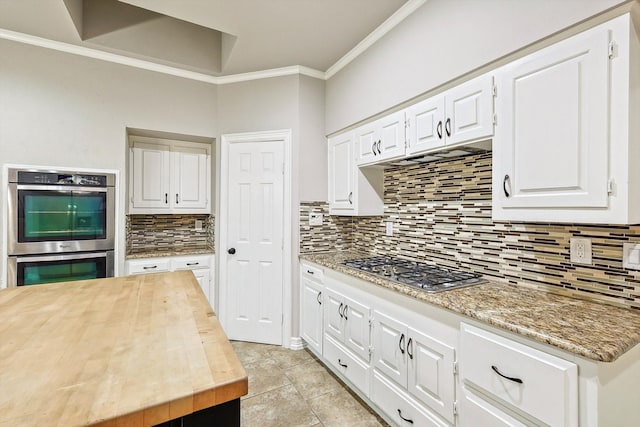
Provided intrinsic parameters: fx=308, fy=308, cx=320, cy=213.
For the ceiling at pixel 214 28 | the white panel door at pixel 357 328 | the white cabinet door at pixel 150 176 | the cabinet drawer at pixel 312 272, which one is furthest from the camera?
the white cabinet door at pixel 150 176

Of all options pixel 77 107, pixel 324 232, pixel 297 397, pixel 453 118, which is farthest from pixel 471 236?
pixel 77 107

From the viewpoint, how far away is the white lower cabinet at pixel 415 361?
1.52 m

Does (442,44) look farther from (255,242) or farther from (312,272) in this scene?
(255,242)

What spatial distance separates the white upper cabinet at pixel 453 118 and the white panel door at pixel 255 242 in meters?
1.48

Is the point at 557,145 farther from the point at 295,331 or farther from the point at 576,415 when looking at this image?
the point at 295,331

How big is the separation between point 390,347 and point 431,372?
0.31m

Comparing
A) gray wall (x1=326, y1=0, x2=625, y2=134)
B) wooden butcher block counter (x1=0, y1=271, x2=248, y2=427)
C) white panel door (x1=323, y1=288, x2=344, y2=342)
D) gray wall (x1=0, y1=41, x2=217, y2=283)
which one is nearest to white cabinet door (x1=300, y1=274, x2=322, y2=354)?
white panel door (x1=323, y1=288, x2=344, y2=342)

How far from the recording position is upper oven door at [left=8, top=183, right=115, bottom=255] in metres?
2.49

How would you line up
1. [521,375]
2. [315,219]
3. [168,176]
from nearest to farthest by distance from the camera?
[521,375] → [315,219] → [168,176]

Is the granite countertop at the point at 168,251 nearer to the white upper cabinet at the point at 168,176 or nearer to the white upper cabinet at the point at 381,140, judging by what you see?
the white upper cabinet at the point at 168,176

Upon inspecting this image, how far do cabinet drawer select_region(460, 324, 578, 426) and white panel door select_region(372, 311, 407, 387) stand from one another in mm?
405

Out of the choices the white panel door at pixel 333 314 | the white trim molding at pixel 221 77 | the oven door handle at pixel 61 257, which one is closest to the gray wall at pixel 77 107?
the white trim molding at pixel 221 77

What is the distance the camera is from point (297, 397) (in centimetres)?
227

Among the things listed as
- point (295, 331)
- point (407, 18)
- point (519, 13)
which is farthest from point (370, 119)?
point (295, 331)
